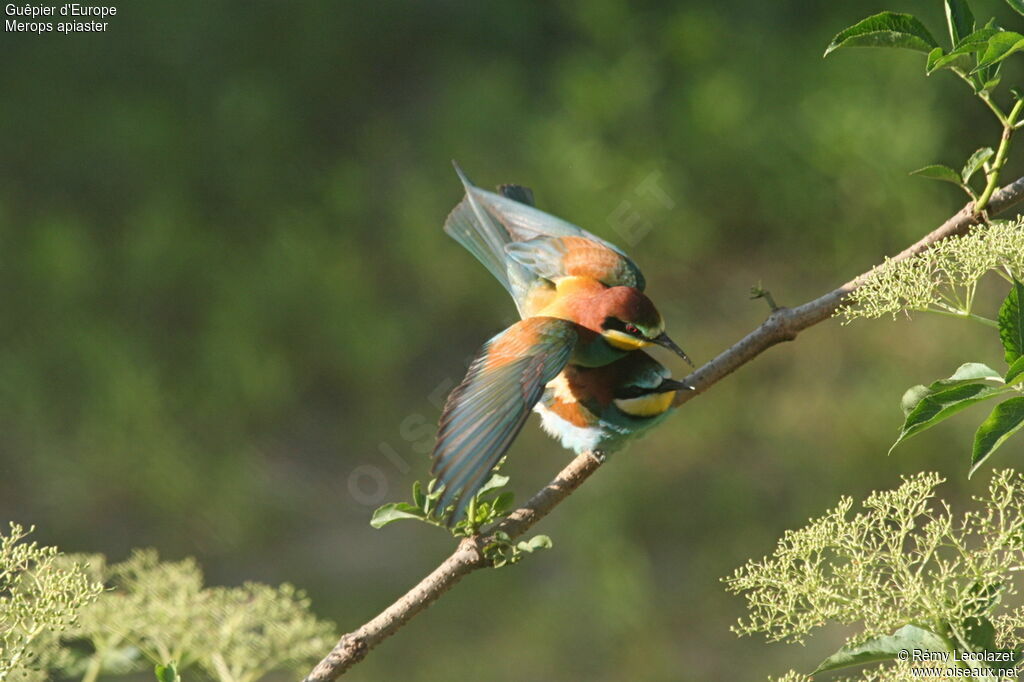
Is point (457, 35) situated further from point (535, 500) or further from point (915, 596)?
point (915, 596)

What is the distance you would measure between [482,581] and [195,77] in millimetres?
1757

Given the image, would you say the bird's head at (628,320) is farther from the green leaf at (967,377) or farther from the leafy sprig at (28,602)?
the leafy sprig at (28,602)

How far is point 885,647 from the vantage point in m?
0.57

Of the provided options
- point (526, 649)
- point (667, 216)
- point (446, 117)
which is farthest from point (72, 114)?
point (526, 649)

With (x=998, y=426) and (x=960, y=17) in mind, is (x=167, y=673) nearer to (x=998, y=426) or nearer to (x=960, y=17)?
(x=998, y=426)

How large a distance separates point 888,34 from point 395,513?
1.56ft

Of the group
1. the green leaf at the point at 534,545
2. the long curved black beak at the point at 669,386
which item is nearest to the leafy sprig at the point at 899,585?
the green leaf at the point at 534,545

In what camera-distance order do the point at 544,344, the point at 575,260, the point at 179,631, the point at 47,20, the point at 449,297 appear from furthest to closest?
the point at 47,20
the point at 449,297
the point at 575,260
the point at 544,344
the point at 179,631

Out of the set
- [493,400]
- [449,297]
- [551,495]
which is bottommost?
[551,495]

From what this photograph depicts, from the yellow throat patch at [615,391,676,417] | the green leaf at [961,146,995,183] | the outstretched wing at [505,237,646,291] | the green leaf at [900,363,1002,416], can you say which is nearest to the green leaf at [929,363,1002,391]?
the green leaf at [900,363,1002,416]

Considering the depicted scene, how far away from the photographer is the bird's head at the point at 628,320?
42.3 inches

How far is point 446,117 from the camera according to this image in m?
3.30

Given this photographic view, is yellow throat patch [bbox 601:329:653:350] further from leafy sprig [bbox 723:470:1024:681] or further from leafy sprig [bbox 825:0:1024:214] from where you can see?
leafy sprig [bbox 723:470:1024:681]

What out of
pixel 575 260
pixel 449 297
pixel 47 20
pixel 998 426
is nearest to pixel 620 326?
pixel 575 260
